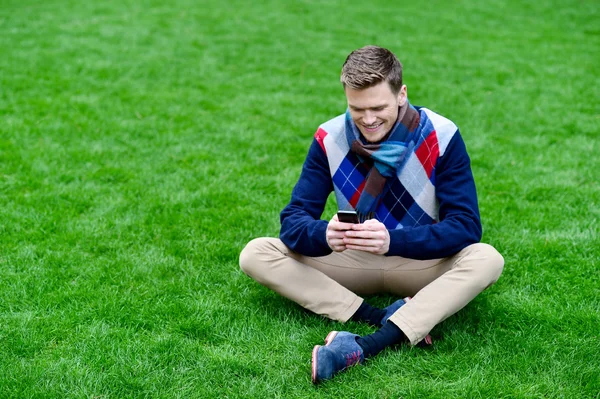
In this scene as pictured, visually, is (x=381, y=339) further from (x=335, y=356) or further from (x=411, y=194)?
(x=411, y=194)

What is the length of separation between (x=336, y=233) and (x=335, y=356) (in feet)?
2.00

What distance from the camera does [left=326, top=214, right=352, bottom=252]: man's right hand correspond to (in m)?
3.50

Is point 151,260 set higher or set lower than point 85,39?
lower

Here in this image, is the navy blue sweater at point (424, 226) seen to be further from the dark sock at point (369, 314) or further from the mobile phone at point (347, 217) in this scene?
the dark sock at point (369, 314)

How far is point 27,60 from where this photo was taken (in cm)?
946

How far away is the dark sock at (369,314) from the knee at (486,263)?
59cm

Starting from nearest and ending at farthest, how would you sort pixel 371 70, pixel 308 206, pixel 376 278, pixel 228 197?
pixel 371 70
pixel 308 206
pixel 376 278
pixel 228 197

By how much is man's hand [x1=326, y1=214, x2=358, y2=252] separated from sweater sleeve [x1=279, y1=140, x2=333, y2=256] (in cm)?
20

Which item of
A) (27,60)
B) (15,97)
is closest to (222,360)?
(15,97)

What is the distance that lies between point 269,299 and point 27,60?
22.3 ft

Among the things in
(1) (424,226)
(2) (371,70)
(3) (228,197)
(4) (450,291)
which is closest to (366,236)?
(1) (424,226)

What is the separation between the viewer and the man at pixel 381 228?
3576mm

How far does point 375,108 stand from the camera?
3.71m

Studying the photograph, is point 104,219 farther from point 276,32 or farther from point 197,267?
point 276,32
